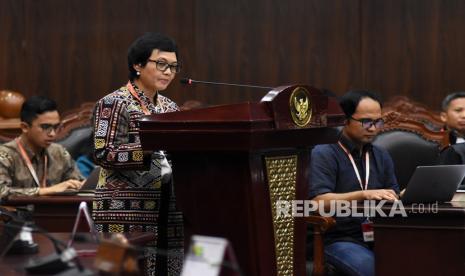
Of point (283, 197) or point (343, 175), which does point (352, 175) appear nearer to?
point (343, 175)

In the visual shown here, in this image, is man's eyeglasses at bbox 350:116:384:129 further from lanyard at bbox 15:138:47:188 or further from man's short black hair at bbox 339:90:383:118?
lanyard at bbox 15:138:47:188

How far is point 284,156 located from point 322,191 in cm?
126

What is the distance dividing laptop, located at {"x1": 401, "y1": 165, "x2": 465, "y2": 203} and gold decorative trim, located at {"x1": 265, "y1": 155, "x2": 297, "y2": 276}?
95cm

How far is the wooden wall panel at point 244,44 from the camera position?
5.90 meters

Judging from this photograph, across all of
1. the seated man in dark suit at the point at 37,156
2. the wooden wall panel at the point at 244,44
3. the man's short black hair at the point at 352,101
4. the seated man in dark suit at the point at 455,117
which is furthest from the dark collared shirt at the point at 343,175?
the wooden wall panel at the point at 244,44

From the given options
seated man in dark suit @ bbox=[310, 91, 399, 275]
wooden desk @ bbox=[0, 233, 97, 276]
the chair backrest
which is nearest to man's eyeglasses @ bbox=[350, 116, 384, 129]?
seated man in dark suit @ bbox=[310, 91, 399, 275]

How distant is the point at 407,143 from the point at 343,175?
1.05 metres

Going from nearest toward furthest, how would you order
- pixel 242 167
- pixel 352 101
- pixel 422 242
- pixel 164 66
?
pixel 242 167
pixel 164 66
pixel 422 242
pixel 352 101

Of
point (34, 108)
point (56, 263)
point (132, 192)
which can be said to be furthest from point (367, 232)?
point (56, 263)

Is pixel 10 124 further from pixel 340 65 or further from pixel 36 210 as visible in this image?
pixel 340 65

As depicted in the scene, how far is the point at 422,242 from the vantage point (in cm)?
359

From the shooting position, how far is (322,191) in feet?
13.1

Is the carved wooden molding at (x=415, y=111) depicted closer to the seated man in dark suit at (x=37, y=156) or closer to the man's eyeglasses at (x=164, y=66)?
the seated man in dark suit at (x=37, y=156)

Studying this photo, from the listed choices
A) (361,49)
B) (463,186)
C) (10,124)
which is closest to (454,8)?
Result: (361,49)
